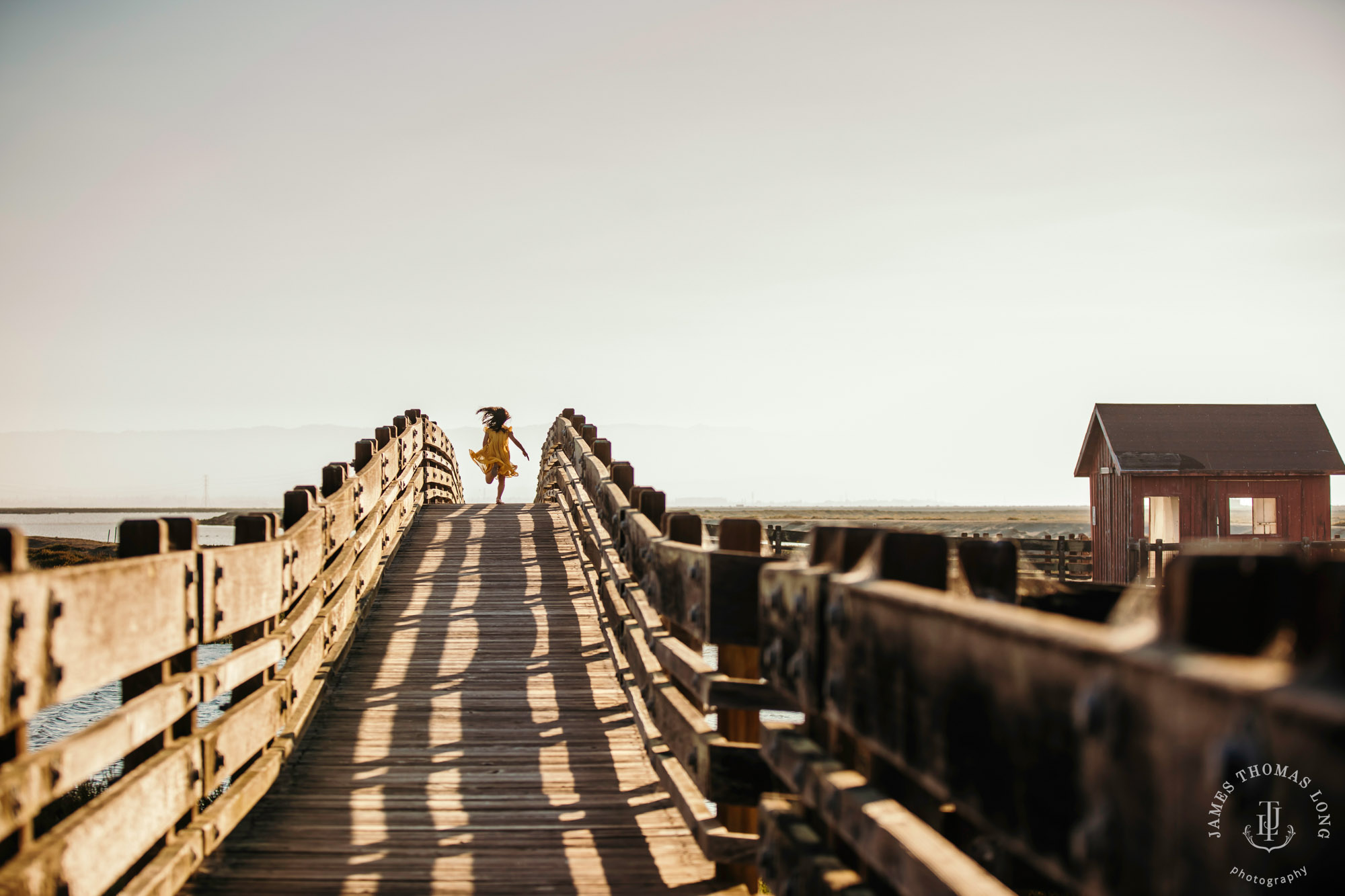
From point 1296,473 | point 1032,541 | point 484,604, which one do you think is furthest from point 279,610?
point 1296,473

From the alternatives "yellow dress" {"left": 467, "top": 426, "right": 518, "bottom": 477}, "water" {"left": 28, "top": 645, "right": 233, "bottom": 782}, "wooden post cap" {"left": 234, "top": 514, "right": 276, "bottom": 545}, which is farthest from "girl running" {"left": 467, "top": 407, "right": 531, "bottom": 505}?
"wooden post cap" {"left": 234, "top": 514, "right": 276, "bottom": 545}

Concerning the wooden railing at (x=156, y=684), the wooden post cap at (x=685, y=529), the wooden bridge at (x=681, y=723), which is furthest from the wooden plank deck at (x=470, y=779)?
the wooden post cap at (x=685, y=529)

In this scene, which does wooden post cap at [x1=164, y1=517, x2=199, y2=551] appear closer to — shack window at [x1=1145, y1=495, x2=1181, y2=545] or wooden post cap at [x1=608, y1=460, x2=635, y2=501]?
wooden post cap at [x1=608, y1=460, x2=635, y2=501]

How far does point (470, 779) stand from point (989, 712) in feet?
11.4

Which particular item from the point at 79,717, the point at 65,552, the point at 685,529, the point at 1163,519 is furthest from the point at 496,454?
the point at 65,552

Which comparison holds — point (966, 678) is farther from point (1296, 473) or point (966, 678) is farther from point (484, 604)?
point (1296, 473)

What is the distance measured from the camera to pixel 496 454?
17781mm

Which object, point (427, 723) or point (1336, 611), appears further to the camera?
point (427, 723)

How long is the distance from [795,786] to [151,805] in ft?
6.12

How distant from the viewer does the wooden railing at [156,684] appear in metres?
2.03

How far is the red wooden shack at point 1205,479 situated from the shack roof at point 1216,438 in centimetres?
2

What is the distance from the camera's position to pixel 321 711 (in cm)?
515

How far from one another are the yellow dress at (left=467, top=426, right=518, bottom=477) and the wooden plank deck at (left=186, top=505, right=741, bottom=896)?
33.7ft

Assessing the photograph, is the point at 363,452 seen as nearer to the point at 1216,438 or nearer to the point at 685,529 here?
the point at 685,529
